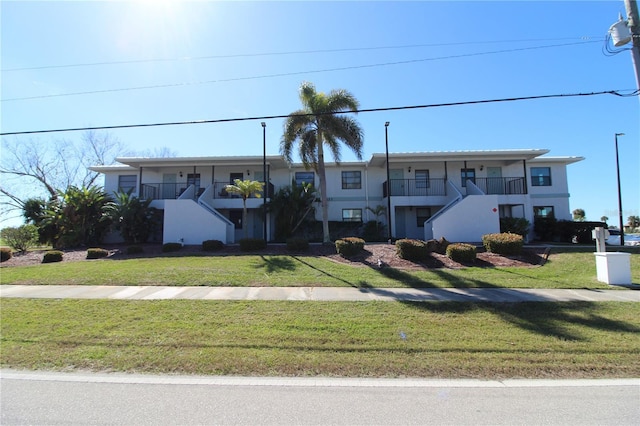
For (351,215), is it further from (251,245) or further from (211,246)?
(211,246)

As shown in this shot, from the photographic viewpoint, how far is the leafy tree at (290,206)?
20.3 m

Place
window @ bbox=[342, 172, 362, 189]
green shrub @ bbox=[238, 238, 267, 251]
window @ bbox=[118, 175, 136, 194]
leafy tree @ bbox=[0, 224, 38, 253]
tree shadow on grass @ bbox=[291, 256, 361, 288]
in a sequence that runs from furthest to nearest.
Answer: window @ bbox=[118, 175, 136, 194] < window @ bbox=[342, 172, 362, 189] < leafy tree @ bbox=[0, 224, 38, 253] < green shrub @ bbox=[238, 238, 267, 251] < tree shadow on grass @ bbox=[291, 256, 361, 288]

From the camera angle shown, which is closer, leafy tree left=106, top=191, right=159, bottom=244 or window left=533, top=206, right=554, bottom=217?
leafy tree left=106, top=191, right=159, bottom=244

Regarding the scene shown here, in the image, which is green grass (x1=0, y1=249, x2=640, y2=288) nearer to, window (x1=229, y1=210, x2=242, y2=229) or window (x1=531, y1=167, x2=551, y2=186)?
window (x1=229, y1=210, x2=242, y2=229)

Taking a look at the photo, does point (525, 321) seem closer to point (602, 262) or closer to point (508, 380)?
point (508, 380)

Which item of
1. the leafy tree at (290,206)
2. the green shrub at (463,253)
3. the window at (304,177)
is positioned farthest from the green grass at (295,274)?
the window at (304,177)

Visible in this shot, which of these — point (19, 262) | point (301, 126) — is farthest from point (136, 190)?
point (301, 126)

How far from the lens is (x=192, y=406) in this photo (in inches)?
136

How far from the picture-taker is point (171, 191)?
22.6 m

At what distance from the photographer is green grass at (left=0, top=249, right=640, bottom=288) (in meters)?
9.84

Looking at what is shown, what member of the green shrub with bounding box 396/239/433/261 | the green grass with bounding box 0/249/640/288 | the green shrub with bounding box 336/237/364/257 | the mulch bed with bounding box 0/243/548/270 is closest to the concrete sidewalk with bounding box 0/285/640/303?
the green grass with bounding box 0/249/640/288

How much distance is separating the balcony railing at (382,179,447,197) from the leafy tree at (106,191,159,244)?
1477cm

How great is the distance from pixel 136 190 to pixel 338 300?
2016cm

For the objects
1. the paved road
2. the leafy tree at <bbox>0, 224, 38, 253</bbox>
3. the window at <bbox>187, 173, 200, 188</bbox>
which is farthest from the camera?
the window at <bbox>187, 173, 200, 188</bbox>
